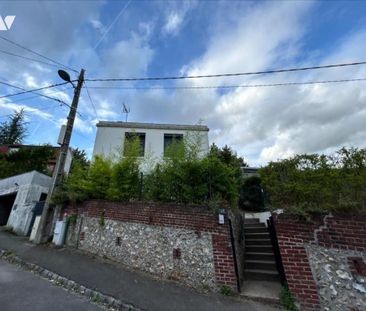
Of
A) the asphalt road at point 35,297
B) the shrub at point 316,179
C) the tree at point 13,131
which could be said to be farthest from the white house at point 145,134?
the tree at point 13,131

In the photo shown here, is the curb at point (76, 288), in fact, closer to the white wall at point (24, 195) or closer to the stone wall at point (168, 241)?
the stone wall at point (168, 241)

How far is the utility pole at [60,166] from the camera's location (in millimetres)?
7656

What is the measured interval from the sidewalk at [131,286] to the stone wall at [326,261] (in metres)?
0.73

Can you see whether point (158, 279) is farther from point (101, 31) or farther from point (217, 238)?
point (101, 31)

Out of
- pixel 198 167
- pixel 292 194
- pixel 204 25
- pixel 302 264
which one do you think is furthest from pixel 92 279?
pixel 204 25

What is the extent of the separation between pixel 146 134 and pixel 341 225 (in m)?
10.8

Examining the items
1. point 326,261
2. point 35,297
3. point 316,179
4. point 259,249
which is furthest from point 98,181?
point 316,179

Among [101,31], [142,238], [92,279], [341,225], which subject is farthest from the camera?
[101,31]

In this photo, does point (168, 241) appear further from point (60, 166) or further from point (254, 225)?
point (60, 166)

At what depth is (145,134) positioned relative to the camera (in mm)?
12805

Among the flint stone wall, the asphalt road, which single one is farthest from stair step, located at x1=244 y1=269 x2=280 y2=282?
the asphalt road

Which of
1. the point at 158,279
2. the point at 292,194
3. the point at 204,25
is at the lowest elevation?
the point at 158,279

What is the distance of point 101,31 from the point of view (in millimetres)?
6898

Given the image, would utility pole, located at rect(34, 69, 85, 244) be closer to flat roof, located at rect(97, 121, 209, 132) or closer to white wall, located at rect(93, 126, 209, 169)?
white wall, located at rect(93, 126, 209, 169)
